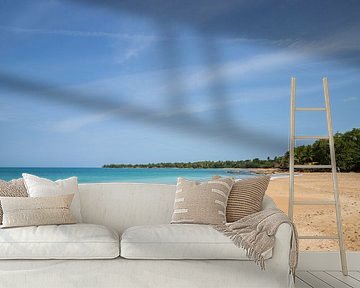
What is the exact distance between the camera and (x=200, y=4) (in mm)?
6574

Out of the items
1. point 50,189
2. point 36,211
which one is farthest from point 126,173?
point 36,211

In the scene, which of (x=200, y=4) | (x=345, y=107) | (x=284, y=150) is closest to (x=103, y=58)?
(x=200, y=4)

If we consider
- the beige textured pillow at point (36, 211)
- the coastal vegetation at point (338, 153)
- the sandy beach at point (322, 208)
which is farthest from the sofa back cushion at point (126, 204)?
the coastal vegetation at point (338, 153)

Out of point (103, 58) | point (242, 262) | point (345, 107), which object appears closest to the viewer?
point (242, 262)

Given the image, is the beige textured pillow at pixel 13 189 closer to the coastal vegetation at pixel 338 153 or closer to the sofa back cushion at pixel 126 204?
the sofa back cushion at pixel 126 204

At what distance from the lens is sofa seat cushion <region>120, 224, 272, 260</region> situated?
3.77 m

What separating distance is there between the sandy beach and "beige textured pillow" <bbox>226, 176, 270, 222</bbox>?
159 cm

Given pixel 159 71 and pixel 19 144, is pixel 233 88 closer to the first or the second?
pixel 159 71

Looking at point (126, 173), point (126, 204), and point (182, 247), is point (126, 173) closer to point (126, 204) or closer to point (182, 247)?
point (126, 204)

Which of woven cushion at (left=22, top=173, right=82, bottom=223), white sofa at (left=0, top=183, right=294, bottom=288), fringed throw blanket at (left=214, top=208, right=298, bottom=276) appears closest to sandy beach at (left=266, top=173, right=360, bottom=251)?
fringed throw blanket at (left=214, top=208, right=298, bottom=276)

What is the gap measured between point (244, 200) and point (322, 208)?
6.61ft

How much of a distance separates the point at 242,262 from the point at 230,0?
3.70 meters

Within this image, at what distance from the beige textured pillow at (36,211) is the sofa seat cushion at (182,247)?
0.55 m

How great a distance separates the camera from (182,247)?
379 centimetres
